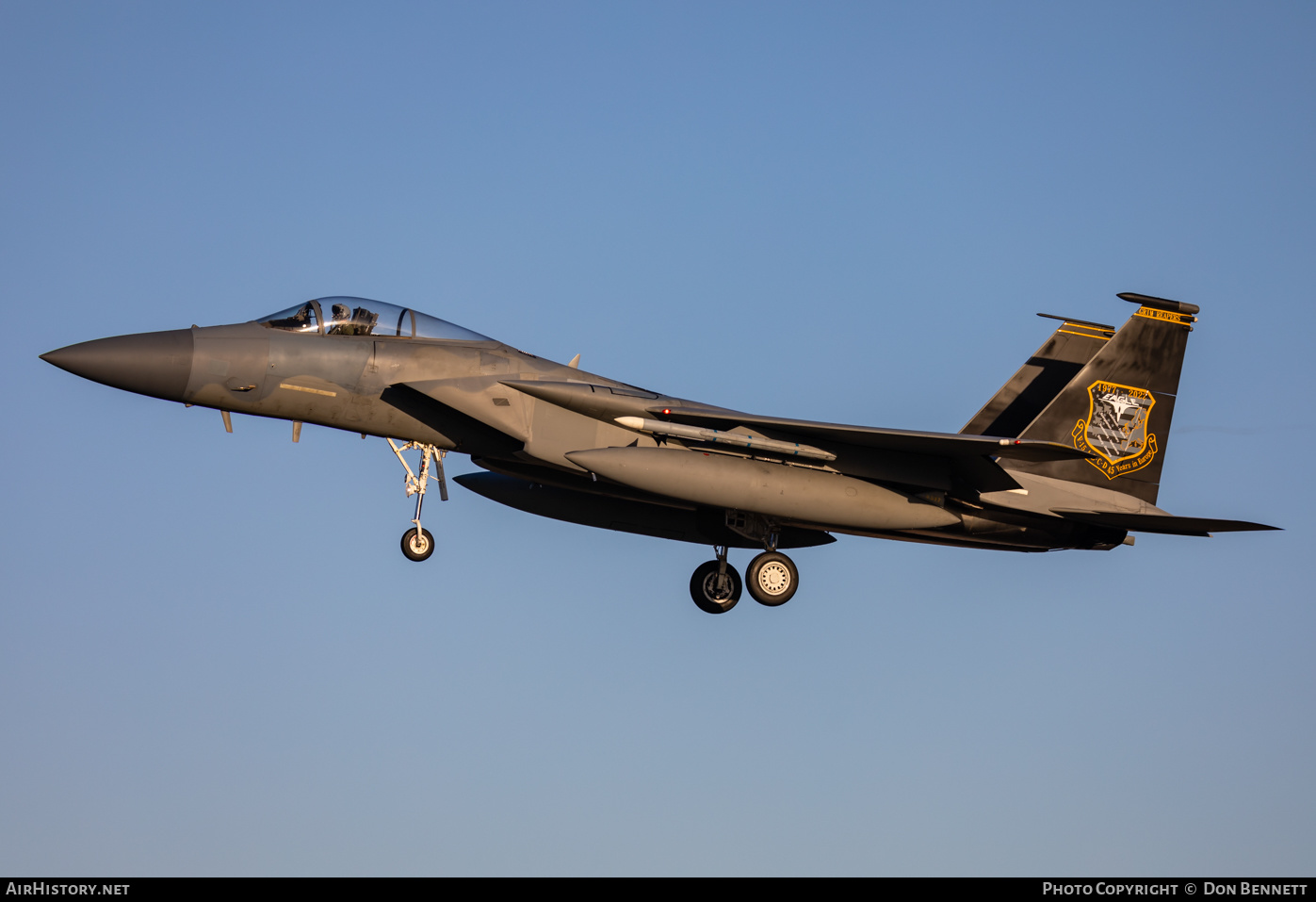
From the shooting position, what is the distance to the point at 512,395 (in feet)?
50.2

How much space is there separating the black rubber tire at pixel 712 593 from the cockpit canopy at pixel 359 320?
4504 mm

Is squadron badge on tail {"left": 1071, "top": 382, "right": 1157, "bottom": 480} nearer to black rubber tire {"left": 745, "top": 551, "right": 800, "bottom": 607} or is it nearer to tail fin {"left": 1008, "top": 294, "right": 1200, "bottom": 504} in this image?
tail fin {"left": 1008, "top": 294, "right": 1200, "bottom": 504}

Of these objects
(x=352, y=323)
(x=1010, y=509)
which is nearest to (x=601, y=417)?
(x=352, y=323)

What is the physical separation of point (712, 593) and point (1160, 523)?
5.60 m

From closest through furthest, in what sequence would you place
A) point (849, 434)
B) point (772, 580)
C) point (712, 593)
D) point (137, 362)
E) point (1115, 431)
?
1. point (137, 362)
2. point (849, 434)
3. point (772, 580)
4. point (1115, 431)
5. point (712, 593)

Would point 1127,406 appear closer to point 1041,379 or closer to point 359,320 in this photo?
point 1041,379

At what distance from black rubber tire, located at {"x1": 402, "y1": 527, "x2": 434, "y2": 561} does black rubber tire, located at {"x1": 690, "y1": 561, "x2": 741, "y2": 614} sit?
12.7 feet

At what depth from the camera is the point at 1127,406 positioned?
16.8m

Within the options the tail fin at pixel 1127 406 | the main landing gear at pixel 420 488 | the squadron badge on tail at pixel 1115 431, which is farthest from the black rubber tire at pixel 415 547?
the squadron badge on tail at pixel 1115 431

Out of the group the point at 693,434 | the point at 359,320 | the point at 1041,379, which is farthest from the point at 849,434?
the point at 359,320

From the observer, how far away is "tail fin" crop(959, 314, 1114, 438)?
18.0m

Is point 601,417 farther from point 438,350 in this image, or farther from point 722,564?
point 722,564

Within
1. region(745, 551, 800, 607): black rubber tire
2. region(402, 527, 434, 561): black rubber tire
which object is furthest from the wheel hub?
region(402, 527, 434, 561): black rubber tire

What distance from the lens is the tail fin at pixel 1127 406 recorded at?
1667cm
